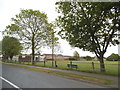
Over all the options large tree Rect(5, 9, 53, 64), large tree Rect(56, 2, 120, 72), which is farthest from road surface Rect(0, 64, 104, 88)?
large tree Rect(5, 9, 53, 64)

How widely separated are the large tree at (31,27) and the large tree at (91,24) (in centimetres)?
1318

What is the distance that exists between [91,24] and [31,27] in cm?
1851

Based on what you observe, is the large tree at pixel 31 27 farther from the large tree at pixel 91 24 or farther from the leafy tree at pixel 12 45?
the large tree at pixel 91 24

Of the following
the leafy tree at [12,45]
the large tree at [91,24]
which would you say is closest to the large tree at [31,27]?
Result: the leafy tree at [12,45]

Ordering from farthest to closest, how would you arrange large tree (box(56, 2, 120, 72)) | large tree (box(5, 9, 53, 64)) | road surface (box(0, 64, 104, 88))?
large tree (box(5, 9, 53, 64)), large tree (box(56, 2, 120, 72)), road surface (box(0, 64, 104, 88))

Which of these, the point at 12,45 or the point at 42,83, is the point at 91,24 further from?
the point at 12,45

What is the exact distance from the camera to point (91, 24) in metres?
13.0

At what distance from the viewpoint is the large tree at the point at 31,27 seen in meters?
28.0

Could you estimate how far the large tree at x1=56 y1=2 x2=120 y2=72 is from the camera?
12254mm

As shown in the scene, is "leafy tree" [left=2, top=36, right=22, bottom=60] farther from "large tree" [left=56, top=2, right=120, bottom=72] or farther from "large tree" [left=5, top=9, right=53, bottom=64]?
"large tree" [left=56, top=2, right=120, bottom=72]

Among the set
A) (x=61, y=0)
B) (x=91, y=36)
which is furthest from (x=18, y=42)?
(x=91, y=36)

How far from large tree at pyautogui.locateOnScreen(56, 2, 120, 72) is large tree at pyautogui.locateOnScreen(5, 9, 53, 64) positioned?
13184mm

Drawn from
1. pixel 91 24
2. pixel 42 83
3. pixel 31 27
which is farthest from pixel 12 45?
pixel 42 83

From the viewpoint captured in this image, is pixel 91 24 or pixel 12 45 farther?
pixel 12 45
